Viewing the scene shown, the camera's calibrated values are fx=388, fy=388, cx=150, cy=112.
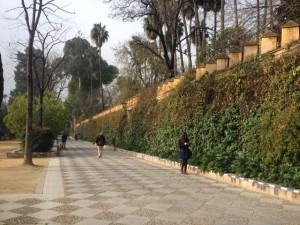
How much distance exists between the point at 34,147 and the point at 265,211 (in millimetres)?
17913

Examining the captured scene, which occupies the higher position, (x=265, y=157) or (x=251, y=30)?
(x=251, y=30)

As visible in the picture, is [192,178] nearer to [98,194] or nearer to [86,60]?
[98,194]

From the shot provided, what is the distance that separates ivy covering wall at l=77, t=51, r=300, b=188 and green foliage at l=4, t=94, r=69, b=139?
13.0 metres

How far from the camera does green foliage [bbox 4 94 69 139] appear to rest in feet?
93.7

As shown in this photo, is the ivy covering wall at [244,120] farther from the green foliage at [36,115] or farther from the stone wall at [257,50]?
the green foliage at [36,115]

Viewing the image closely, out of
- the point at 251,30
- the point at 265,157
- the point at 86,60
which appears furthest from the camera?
the point at 86,60

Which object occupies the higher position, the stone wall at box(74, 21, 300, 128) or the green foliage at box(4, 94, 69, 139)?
the stone wall at box(74, 21, 300, 128)

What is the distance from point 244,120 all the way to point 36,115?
2174 cm

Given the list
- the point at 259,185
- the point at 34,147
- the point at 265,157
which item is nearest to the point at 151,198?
the point at 259,185

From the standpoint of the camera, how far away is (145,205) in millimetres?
7863

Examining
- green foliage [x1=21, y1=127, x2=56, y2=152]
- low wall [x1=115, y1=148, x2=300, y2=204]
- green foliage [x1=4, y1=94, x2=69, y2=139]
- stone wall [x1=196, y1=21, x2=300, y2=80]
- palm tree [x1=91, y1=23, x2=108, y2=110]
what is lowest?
low wall [x1=115, y1=148, x2=300, y2=204]

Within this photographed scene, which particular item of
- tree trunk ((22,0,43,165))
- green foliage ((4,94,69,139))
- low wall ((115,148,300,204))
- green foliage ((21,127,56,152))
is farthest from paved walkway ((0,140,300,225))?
green foliage ((4,94,69,139))

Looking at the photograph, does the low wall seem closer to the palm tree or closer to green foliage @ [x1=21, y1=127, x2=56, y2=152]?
green foliage @ [x1=21, y1=127, x2=56, y2=152]

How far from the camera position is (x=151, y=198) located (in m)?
8.64
